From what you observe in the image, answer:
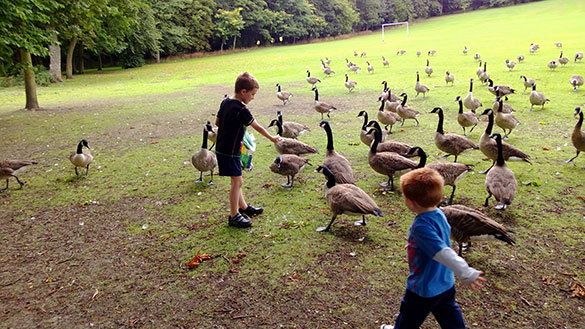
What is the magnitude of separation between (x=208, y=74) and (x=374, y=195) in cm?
2763

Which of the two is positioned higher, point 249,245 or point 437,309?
point 437,309

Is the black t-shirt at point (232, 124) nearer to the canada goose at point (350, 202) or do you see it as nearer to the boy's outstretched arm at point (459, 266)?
the canada goose at point (350, 202)

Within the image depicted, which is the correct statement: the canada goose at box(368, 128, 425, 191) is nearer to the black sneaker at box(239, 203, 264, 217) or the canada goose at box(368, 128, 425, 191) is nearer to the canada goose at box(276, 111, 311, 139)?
the black sneaker at box(239, 203, 264, 217)

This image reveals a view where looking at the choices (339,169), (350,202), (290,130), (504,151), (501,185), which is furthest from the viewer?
(290,130)

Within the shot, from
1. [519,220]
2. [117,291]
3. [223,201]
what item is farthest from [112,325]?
[519,220]

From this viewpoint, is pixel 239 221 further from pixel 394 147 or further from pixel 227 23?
pixel 227 23

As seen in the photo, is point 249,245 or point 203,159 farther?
point 203,159

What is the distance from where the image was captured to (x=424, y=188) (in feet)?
8.63

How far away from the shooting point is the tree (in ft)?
190

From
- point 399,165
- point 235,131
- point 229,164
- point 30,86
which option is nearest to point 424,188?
point 235,131

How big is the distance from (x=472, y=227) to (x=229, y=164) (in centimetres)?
355

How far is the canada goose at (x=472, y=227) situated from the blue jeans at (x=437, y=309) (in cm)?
170

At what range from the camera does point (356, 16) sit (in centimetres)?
8050

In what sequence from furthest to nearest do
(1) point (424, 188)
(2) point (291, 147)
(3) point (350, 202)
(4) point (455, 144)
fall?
(2) point (291, 147) < (4) point (455, 144) < (3) point (350, 202) < (1) point (424, 188)
